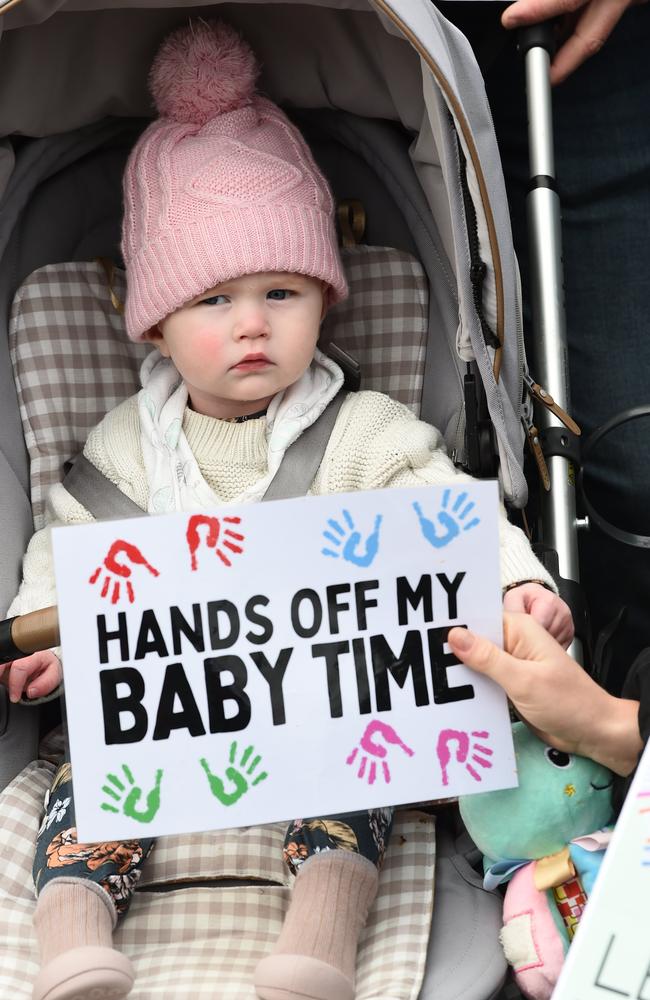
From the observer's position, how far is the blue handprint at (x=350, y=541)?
106cm

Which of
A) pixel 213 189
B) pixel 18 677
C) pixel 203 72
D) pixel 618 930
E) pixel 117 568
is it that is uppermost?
pixel 203 72

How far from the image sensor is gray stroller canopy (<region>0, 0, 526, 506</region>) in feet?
4.11

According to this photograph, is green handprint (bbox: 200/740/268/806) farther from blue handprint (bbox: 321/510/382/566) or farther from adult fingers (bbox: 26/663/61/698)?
adult fingers (bbox: 26/663/61/698)

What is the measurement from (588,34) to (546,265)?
303 mm

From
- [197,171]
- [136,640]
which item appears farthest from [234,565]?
[197,171]

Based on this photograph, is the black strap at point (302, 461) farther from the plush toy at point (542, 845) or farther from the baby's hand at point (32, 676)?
the plush toy at point (542, 845)

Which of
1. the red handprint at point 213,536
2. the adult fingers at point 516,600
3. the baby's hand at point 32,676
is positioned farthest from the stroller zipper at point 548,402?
the baby's hand at point 32,676

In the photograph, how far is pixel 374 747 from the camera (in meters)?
1.07

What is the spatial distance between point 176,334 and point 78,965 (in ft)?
2.34

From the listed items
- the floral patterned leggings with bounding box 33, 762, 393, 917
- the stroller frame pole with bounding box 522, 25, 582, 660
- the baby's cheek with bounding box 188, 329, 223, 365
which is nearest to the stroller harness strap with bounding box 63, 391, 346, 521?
the baby's cheek with bounding box 188, 329, 223, 365

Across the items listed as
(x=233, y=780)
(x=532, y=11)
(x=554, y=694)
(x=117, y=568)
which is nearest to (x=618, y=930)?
(x=554, y=694)

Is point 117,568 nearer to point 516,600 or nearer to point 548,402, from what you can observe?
point 516,600

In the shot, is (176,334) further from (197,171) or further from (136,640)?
(136,640)

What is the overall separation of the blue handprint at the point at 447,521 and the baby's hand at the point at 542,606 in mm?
180
